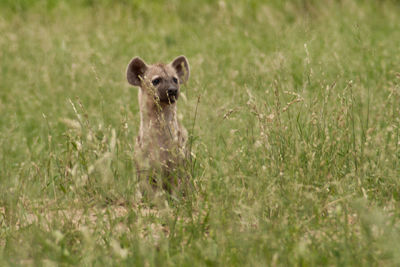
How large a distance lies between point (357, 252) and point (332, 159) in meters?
1.12

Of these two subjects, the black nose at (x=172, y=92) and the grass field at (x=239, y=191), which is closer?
the grass field at (x=239, y=191)

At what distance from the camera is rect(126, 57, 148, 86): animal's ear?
5703mm

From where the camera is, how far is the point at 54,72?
940 cm

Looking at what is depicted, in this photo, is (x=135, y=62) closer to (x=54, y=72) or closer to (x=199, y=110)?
(x=199, y=110)

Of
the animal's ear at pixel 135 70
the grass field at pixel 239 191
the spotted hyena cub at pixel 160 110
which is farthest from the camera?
the animal's ear at pixel 135 70

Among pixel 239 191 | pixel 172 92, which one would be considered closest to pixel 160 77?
pixel 172 92

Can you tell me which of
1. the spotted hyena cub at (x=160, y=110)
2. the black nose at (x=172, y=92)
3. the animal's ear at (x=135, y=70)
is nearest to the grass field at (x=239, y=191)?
the spotted hyena cub at (x=160, y=110)

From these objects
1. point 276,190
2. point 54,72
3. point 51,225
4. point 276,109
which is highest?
point 276,109

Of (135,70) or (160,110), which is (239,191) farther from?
(135,70)

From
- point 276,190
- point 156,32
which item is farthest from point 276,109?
point 156,32

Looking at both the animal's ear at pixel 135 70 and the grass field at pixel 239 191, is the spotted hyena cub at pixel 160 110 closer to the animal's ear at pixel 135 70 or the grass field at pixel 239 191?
the animal's ear at pixel 135 70

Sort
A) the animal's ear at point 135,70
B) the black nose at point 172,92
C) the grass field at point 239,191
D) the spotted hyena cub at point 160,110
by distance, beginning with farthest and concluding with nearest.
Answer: the animal's ear at point 135,70 → the black nose at point 172,92 → the spotted hyena cub at point 160,110 → the grass field at point 239,191

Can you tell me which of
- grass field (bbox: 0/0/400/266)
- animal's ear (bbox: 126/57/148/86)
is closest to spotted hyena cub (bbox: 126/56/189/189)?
animal's ear (bbox: 126/57/148/86)

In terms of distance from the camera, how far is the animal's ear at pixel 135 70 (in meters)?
5.70
